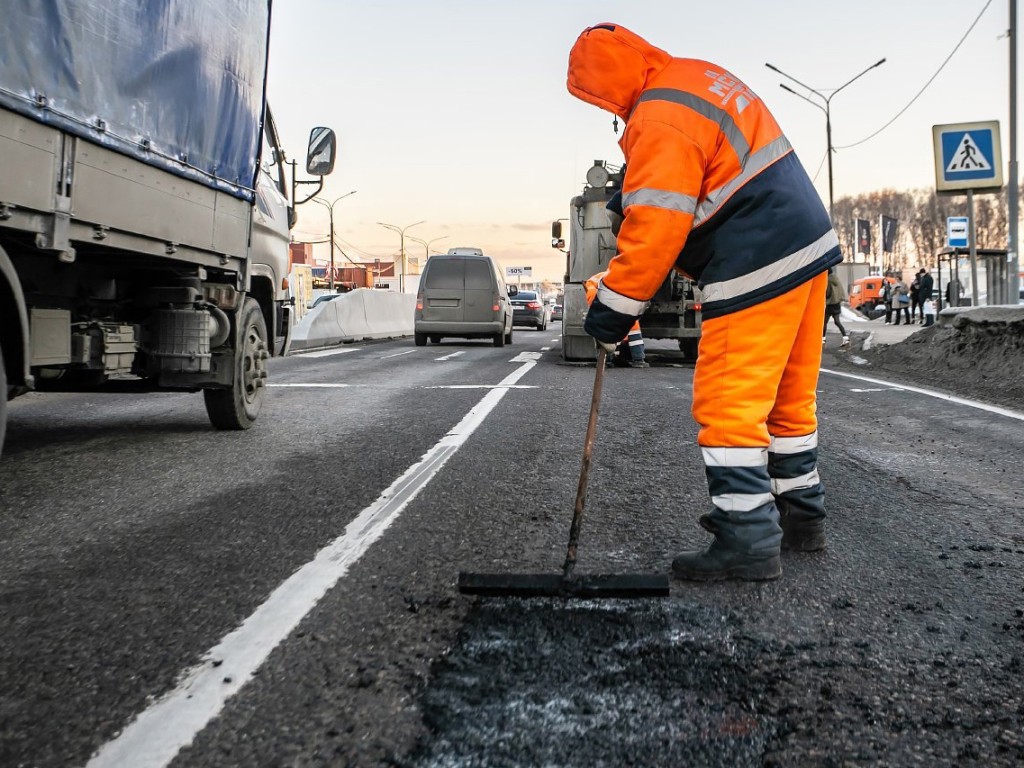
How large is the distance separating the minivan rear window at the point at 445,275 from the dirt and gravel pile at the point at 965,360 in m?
8.18

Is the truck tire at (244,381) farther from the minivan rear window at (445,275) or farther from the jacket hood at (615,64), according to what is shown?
the minivan rear window at (445,275)

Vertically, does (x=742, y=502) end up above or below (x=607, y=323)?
below

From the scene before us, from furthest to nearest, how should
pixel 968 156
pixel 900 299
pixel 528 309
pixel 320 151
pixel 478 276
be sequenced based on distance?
pixel 528 309 < pixel 900 299 < pixel 478 276 < pixel 968 156 < pixel 320 151

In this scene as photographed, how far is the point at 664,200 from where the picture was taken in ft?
10.1

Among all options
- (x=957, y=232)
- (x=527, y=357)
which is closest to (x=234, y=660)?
(x=527, y=357)

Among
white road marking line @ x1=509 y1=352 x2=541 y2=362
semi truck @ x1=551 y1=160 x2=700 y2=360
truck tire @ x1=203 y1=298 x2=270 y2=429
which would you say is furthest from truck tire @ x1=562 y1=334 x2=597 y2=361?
truck tire @ x1=203 y1=298 x2=270 y2=429

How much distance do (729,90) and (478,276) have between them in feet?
57.5

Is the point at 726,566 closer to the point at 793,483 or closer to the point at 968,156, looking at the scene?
the point at 793,483

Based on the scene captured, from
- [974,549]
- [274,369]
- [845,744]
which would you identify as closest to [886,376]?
[274,369]

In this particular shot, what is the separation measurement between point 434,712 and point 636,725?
0.44m

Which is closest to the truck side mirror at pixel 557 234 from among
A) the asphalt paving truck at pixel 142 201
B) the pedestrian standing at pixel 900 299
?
the asphalt paving truck at pixel 142 201

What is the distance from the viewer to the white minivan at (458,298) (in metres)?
20.7

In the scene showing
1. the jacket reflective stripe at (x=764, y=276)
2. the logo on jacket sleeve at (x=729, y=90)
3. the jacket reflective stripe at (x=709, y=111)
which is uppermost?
the logo on jacket sleeve at (x=729, y=90)

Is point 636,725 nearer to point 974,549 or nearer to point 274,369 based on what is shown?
point 974,549
